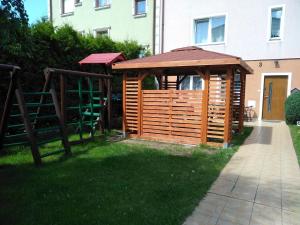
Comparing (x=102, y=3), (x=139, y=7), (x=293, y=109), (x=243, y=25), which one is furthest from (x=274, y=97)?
(x=102, y=3)

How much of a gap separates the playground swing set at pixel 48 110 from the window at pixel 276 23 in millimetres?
7530

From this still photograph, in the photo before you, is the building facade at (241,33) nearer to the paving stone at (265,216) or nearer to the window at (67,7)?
the window at (67,7)

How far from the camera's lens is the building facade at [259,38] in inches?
436

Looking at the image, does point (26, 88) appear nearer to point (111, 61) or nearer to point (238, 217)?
point (111, 61)

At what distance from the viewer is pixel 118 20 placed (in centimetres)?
1523

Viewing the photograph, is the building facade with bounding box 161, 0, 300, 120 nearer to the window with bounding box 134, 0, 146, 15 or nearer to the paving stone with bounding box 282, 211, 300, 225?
the window with bounding box 134, 0, 146, 15

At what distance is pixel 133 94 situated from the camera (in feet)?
23.8

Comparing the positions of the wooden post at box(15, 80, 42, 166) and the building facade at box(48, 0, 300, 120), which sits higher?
the building facade at box(48, 0, 300, 120)

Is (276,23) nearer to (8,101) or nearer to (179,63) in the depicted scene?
(179,63)

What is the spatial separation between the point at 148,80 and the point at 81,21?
817cm

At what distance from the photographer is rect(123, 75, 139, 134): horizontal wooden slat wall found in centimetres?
722

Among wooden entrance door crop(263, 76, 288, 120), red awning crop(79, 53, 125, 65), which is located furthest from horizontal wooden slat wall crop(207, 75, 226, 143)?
wooden entrance door crop(263, 76, 288, 120)

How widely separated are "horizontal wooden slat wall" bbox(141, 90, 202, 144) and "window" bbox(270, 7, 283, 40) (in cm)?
732

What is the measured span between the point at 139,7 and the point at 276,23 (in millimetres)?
7402
